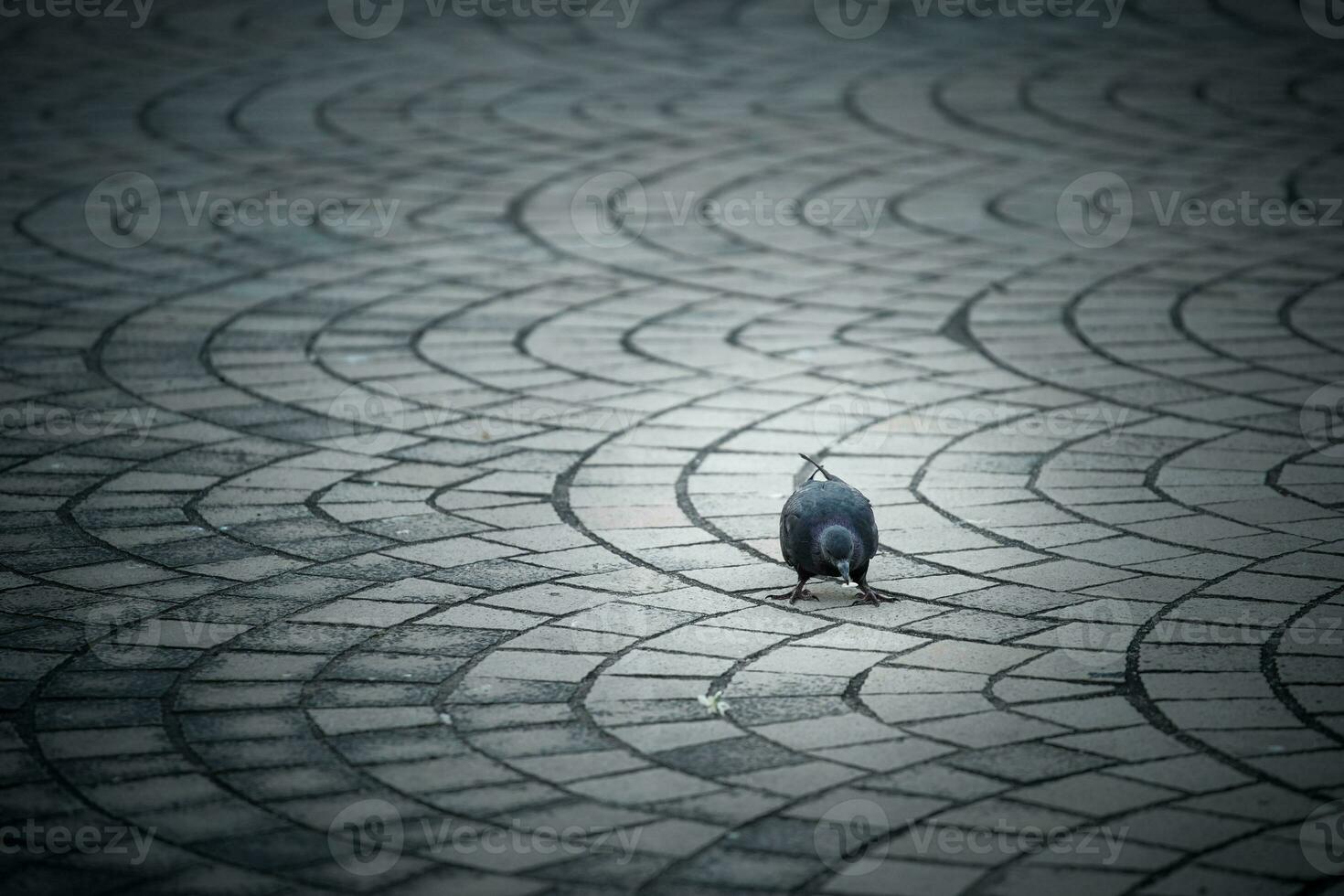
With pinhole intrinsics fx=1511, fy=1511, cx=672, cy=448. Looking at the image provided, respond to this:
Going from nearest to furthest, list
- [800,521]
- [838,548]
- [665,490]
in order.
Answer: [838,548] → [800,521] → [665,490]

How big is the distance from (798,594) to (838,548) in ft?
0.82

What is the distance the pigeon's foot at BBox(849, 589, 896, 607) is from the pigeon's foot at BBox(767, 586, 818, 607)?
13cm

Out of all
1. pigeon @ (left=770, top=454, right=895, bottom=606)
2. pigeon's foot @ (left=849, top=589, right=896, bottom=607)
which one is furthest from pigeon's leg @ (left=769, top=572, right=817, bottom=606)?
pigeon's foot @ (left=849, top=589, right=896, bottom=607)

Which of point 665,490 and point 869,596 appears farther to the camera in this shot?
point 665,490

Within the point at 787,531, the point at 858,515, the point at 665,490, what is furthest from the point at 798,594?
the point at 665,490

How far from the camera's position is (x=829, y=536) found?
4.33 metres

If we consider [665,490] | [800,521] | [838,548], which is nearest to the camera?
[838,548]

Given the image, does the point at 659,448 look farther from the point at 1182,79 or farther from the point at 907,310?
the point at 1182,79

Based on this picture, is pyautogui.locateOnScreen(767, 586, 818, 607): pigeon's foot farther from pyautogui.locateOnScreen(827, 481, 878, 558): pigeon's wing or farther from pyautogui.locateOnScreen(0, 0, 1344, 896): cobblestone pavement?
pyautogui.locateOnScreen(827, 481, 878, 558): pigeon's wing

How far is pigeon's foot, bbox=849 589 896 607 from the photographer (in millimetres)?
4461

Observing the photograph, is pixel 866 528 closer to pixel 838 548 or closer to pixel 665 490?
pixel 838 548

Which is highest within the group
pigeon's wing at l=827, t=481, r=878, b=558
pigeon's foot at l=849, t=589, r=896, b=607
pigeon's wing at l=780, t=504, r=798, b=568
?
pigeon's wing at l=827, t=481, r=878, b=558

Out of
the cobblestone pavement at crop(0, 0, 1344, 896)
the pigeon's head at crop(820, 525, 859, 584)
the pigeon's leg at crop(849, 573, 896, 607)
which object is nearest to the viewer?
the cobblestone pavement at crop(0, 0, 1344, 896)

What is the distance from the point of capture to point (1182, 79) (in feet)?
40.7
